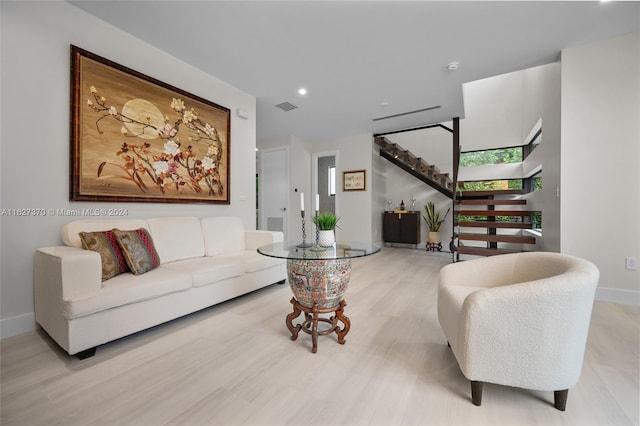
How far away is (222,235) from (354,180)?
12.0 feet

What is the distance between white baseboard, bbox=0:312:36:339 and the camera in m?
1.84

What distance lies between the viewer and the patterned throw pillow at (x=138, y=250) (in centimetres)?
200

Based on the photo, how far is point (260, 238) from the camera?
3141mm

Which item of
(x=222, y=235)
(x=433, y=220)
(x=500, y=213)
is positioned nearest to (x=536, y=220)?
(x=500, y=213)

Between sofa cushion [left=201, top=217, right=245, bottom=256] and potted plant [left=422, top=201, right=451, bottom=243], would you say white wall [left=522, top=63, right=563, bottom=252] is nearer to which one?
potted plant [left=422, top=201, right=451, bottom=243]

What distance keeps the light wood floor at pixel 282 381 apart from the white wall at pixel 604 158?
2.43 ft

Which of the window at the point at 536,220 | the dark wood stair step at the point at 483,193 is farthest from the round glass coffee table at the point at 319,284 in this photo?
the window at the point at 536,220

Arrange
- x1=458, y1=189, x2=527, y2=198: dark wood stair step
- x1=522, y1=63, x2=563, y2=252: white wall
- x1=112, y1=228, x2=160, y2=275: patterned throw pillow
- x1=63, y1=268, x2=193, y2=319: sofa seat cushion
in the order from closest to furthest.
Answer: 1. x1=63, y1=268, x2=193, y2=319: sofa seat cushion
2. x1=112, y1=228, x2=160, y2=275: patterned throw pillow
3. x1=522, y1=63, x2=563, y2=252: white wall
4. x1=458, y1=189, x2=527, y2=198: dark wood stair step

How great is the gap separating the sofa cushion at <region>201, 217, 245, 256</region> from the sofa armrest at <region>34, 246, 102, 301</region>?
4.00 feet

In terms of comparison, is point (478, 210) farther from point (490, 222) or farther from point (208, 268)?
point (208, 268)

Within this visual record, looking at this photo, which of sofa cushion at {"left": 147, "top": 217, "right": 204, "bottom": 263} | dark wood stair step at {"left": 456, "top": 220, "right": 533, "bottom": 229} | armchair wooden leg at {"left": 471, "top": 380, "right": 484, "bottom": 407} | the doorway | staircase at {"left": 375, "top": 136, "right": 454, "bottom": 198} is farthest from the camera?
the doorway

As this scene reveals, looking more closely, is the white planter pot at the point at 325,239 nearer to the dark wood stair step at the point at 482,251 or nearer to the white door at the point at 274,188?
the dark wood stair step at the point at 482,251

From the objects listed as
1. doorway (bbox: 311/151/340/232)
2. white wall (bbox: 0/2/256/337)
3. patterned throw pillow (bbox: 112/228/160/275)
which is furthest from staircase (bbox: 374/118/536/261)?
white wall (bbox: 0/2/256/337)

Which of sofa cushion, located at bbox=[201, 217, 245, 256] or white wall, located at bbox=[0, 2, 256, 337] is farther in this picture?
sofa cushion, located at bbox=[201, 217, 245, 256]
